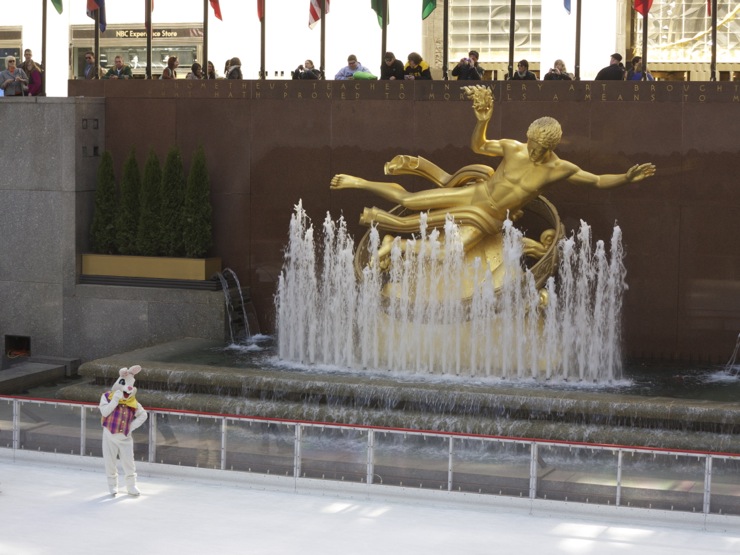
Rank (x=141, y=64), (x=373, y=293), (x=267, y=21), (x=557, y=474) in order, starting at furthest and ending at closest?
1. (x=141, y=64)
2. (x=267, y=21)
3. (x=373, y=293)
4. (x=557, y=474)

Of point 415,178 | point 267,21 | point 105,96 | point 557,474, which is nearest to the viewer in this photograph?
point 557,474

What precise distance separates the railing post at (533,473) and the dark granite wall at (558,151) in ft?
19.8

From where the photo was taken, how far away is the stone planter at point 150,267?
1912 cm

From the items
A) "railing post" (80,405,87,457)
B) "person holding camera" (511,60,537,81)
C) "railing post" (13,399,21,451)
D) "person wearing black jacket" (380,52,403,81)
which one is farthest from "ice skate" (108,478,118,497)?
"person holding camera" (511,60,537,81)

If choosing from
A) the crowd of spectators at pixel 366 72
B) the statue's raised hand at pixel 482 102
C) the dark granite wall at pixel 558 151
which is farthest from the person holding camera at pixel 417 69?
the statue's raised hand at pixel 482 102

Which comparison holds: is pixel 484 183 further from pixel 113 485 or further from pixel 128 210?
pixel 113 485

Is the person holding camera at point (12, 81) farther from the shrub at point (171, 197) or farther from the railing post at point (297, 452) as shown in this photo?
the railing post at point (297, 452)

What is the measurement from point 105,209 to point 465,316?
5370 mm

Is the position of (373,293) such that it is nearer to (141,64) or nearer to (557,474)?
(557,474)

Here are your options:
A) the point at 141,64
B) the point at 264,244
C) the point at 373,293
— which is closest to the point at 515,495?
the point at 373,293

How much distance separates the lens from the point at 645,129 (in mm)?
17766

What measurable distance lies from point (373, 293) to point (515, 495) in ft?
17.7

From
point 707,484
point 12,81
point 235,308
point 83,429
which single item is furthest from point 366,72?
point 707,484

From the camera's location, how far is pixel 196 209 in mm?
19188
